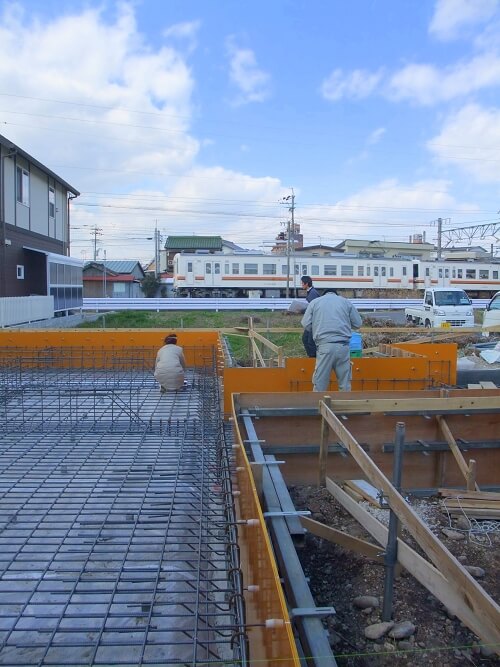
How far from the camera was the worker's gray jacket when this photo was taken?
20.8ft

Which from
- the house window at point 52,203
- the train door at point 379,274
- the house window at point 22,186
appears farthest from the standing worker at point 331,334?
the train door at point 379,274

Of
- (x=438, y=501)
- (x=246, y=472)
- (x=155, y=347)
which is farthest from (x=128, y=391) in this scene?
(x=246, y=472)

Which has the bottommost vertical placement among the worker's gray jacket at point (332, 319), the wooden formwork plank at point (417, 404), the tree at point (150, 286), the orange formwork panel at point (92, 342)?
the wooden formwork plank at point (417, 404)

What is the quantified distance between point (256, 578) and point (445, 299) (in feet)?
69.8

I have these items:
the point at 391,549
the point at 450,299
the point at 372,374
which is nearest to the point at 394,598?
the point at 391,549

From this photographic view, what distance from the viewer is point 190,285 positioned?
3800 centimetres

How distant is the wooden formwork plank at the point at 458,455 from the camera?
510cm

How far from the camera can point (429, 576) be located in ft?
9.81

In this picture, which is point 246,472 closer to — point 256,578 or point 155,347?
point 256,578

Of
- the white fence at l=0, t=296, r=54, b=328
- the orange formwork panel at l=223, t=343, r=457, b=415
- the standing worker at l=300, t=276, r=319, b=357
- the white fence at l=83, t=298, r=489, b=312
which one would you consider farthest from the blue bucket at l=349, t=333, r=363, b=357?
the white fence at l=83, t=298, r=489, b=312

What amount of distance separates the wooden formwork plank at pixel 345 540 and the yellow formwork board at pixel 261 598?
0.86 m

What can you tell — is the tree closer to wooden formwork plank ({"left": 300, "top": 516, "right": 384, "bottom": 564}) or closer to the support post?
wooden formwork plank ({"left": 300, "top": 516, "right": 384, "bottom": 564})

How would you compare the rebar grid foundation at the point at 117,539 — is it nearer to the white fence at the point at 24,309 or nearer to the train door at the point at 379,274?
the white fence at the point at 24,309

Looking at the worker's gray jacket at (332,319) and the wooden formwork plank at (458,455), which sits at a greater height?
the worker's gray jacket at (332,319)
